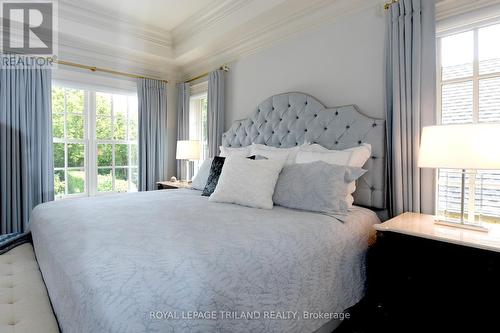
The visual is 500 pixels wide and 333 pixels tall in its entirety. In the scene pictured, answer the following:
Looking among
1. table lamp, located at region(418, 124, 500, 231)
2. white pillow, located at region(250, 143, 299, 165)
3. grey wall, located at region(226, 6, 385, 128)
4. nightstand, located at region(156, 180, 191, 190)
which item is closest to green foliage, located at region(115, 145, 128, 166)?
nightstand, located at region(156, 180, 191, 190)

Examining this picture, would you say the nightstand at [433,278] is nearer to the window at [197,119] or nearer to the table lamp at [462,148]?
the table lamp at [462,148]

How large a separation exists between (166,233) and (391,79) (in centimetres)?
196

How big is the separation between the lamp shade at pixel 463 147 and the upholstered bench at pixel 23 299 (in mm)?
1989

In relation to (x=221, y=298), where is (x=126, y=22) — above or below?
above

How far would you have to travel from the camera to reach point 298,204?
1.98 metres

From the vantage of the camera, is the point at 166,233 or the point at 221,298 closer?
the point at 221,298

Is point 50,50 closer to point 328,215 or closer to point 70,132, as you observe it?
point 70,132

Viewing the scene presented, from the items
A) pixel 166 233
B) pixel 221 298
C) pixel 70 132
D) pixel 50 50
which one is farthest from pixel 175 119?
pixel 221 298

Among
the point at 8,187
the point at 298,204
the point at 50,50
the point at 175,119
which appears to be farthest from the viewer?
the point at 175,119

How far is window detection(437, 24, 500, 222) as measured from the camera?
6.19 feet

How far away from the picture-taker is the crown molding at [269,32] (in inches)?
101

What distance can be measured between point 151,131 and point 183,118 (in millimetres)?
525

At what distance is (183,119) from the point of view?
457 centimetres

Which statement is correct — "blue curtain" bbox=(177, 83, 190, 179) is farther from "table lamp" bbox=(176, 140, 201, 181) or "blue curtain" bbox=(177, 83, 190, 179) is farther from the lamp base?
the lamp base
